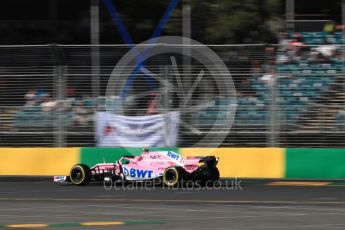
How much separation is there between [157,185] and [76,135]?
11.3 feet

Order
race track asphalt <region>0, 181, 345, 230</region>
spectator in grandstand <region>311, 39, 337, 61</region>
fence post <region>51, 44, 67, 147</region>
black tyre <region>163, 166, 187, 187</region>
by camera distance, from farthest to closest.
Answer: fence post <region>51, 44, 67, 147</region>
spectator in grandstand <region>311, 39, 337, 61</region>
black tyre <region>163, 166, 187, 187</region>
race track asphalt <region>0, 181, 345, 230</region>

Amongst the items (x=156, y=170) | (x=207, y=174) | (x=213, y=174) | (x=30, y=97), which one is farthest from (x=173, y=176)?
(x=30, y=97)

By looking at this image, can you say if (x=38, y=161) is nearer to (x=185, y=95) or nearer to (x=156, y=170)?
(x=185, y=95)

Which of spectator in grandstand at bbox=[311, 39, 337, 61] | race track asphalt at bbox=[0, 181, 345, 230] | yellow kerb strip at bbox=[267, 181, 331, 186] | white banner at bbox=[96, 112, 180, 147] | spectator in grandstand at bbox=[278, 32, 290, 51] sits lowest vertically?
race track asphalt at bbox=[0, 181, 345, 230]

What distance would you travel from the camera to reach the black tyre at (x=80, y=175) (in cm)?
1535

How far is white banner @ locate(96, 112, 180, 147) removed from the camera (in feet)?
58.3

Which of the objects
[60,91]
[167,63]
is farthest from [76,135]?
[167,63]

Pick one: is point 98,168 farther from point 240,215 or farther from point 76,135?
point 240,215

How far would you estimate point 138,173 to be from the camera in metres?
15.0

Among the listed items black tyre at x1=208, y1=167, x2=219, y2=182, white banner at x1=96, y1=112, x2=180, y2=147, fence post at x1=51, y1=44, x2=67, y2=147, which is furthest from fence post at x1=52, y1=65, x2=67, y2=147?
black tyre at x1=208, y1=167, x2=219, y2=182

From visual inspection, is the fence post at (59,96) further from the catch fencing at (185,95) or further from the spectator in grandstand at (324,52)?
the spectator in grandstand at (324,52)

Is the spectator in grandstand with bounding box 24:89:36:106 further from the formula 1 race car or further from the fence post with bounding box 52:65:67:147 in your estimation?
the formula 1 race car
